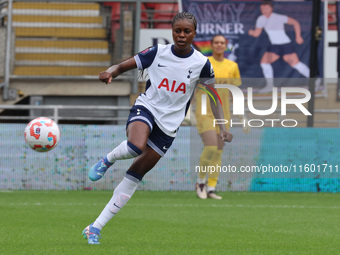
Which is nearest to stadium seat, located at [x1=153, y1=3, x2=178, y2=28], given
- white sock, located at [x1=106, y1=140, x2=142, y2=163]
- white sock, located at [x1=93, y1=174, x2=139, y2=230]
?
white sock, located at [x1=93, y1=174, x2=139, y2=230]

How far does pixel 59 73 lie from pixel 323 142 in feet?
20.3

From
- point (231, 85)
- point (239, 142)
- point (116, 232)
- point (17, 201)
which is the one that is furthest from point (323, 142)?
point (116, 232)

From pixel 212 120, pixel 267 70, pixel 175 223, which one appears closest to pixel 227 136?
pixel 175 223

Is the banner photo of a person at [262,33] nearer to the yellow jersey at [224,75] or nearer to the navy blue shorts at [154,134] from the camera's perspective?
the yellow jersey at [224,75]

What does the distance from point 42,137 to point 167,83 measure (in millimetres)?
1946

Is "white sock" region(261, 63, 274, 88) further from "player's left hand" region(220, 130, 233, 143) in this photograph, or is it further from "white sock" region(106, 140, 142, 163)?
"white sock" region(106, 140, 142, 163)

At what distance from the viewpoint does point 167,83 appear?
273 inches

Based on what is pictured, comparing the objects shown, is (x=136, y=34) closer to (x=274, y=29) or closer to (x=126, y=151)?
(x=274, y=29)

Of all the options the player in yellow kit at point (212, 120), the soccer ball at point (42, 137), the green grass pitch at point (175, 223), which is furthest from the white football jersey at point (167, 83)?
the player in yellow kit at point (212, 120)

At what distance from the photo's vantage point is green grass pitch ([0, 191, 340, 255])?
676 centimetres

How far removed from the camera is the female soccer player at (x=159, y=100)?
269 inches

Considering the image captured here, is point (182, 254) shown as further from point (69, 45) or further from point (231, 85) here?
point (69, 45)

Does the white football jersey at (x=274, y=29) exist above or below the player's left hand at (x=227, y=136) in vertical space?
above

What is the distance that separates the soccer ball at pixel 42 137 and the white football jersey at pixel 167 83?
165 centimetres
